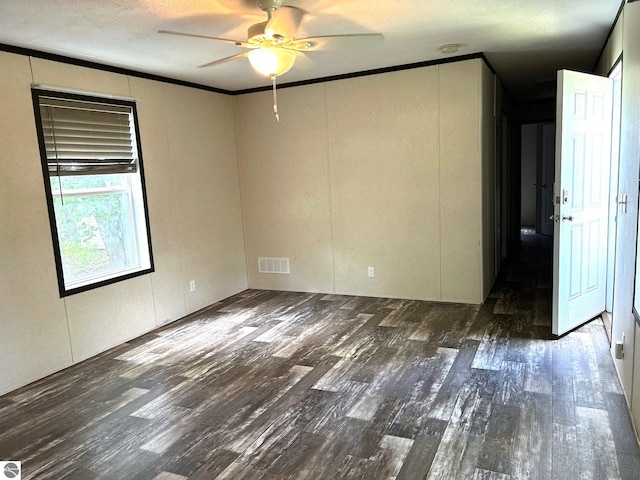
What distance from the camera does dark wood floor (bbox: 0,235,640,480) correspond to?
7.56 feet

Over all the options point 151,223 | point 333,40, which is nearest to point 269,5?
point 333,40

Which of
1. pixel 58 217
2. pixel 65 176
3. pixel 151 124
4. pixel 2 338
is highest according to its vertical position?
pixel 151 124

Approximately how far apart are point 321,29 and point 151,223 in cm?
239

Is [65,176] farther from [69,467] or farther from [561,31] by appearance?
[561,31]

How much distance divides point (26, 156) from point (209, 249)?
7.13 feet

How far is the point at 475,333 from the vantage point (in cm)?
394

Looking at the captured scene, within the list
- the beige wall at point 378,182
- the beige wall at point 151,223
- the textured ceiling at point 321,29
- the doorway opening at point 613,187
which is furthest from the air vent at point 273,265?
the doorway opening at point 613,187

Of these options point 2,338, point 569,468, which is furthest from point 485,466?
point 2,338

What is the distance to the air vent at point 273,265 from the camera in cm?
568

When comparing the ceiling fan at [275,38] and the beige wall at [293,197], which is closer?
the ceiling fan at [275,38]

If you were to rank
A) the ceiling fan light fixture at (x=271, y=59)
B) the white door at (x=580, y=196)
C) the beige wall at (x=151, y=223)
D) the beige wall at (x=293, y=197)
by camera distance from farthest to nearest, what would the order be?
1. the beige wall at (x=293, y=197)
2. the white door at (x=580, y=196)
3. the beige wall at (x=151, y=223)
4. the ceiling fan light fixture at (x=271, y=59)

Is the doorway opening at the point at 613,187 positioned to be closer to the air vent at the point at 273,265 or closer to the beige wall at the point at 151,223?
the air vent at the point at 273,265

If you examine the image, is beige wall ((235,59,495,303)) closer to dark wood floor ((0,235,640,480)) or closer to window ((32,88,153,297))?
dark wood floor ((0,235,640,480))

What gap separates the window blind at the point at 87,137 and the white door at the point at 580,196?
11.9ft
